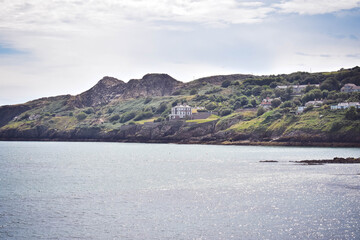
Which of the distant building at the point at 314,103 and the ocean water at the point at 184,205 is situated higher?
the distant building at the point at 314,103

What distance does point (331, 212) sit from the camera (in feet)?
143

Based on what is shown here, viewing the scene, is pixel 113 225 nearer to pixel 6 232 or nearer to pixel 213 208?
pixel 6 232

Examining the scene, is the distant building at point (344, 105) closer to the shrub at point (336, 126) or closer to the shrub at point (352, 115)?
the shrub at point (352, 115)

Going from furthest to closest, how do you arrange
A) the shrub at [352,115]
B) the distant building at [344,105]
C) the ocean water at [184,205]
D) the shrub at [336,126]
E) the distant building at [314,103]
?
the distant building at [314,103], the distant building at [344,105], the shrub at [352,115], the shrub at [336,126], the ocean water at [184,205]

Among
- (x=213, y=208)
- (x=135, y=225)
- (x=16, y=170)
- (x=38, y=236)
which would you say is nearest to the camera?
(x=38, y=236)

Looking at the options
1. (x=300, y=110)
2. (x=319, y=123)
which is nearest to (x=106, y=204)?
(x=319, y=123)

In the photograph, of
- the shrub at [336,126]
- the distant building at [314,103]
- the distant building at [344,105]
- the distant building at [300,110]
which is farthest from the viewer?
the distant building at [314,103]

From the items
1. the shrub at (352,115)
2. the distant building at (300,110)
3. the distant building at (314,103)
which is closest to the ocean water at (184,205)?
the shrub at (352,115)

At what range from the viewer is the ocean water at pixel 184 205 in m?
37.1

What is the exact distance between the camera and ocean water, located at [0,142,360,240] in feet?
122

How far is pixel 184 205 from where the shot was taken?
1902 inches

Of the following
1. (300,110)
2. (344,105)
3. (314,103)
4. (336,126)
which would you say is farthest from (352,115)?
(314,103)

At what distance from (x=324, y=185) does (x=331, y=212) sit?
17891 millimetres

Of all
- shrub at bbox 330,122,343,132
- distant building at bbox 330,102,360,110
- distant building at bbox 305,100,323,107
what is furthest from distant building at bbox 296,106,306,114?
shrub at bbox 330,122,343,132
